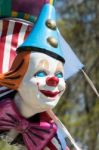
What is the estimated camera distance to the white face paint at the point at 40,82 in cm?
387

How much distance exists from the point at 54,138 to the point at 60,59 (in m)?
0.51

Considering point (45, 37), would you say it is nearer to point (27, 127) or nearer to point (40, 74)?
point (40, 74)

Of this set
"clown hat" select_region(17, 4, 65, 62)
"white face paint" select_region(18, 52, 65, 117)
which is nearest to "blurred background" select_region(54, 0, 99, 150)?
"clown hat" select_region(17, 4, 65, 62)

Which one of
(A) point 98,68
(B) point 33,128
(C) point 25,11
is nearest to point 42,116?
(B) point 33,128

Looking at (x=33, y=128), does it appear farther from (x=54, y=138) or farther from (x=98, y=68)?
(x=98, y=68)

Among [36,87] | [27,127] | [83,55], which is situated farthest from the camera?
[83,55]

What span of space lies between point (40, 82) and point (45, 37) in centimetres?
28

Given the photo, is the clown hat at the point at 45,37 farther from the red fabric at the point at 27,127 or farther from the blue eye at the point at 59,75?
the red fabric at the point at 27,127

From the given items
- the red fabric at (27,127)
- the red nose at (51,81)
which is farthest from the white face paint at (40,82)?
the red fabric at (27,127)

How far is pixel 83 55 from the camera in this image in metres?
10.0

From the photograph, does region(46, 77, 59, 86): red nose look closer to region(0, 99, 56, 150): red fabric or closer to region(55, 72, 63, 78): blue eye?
→ region(55, 72, 63, 78): blue eye

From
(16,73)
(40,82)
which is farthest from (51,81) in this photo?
(16,73)

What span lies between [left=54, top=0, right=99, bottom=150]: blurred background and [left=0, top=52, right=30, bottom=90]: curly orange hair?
5814 millimetres

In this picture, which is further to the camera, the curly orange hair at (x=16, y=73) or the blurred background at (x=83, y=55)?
the blurred background at (x=83, y=55)
